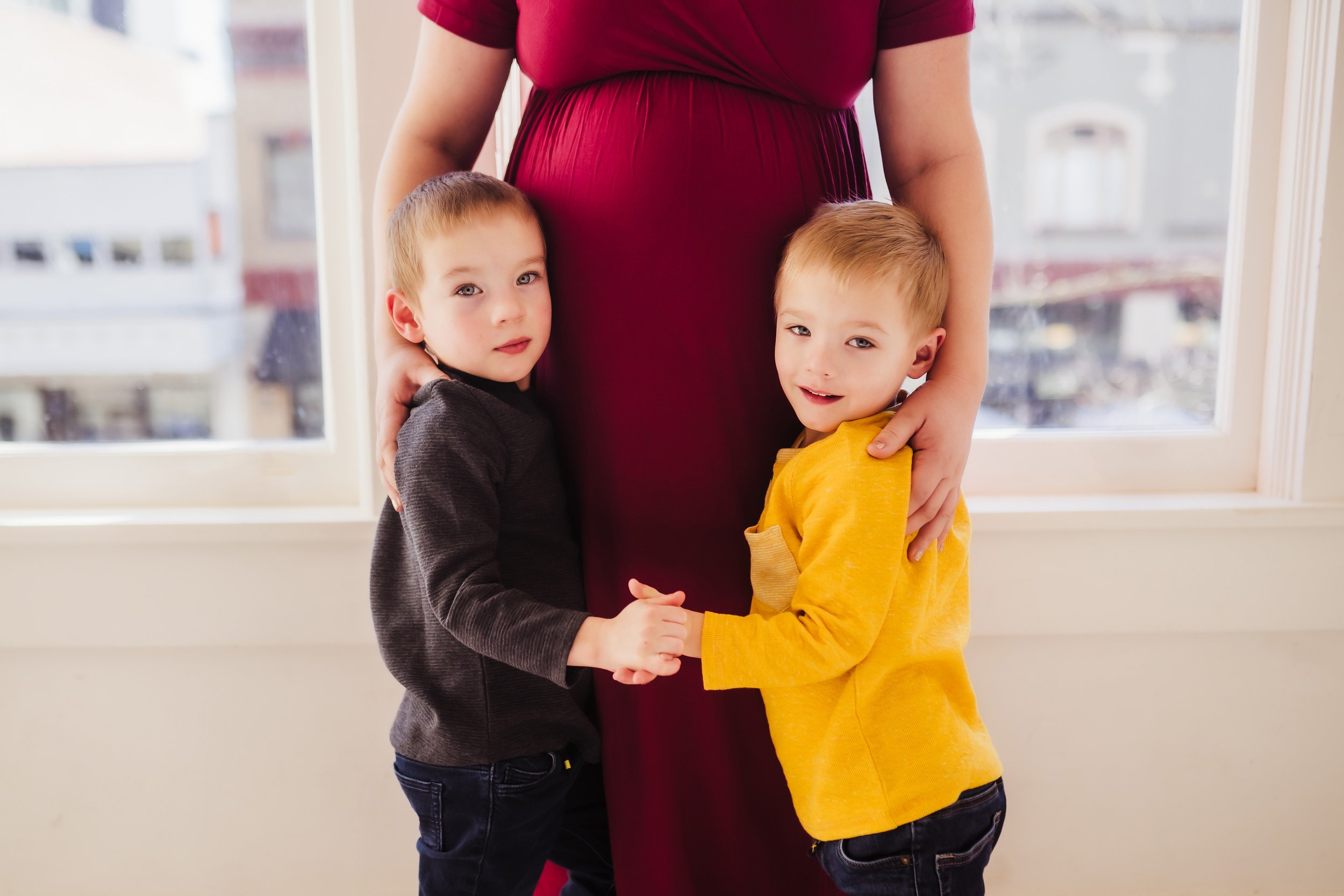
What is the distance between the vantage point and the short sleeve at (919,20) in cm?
89

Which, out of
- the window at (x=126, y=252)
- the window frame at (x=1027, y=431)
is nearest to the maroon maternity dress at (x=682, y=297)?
the window frame at (x=1027, y=431)

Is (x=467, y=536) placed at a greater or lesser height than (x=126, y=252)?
lesser

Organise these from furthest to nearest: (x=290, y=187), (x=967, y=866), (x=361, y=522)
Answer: (x=290, y=187), (x=361, y=522), (x=967, y=866)

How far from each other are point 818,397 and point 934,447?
118 mm

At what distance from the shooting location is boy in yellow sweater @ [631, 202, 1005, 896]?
0.78m

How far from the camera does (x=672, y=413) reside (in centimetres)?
90

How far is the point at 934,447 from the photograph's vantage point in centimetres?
83

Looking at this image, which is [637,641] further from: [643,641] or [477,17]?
[477,17]

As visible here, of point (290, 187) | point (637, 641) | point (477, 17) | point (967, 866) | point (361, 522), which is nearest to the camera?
point (637, 641)

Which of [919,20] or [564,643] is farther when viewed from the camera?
[919,20]

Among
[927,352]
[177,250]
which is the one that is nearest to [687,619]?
[927,352]

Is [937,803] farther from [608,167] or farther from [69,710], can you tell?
[69,710]

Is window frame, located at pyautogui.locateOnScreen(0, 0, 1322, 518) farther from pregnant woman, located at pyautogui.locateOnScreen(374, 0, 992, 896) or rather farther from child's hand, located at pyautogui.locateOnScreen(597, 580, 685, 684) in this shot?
child's hand, located at pyautogui.locateOnScreen(597, 580, 685, 684)

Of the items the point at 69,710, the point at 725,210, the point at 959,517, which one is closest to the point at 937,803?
the point at 959,517
